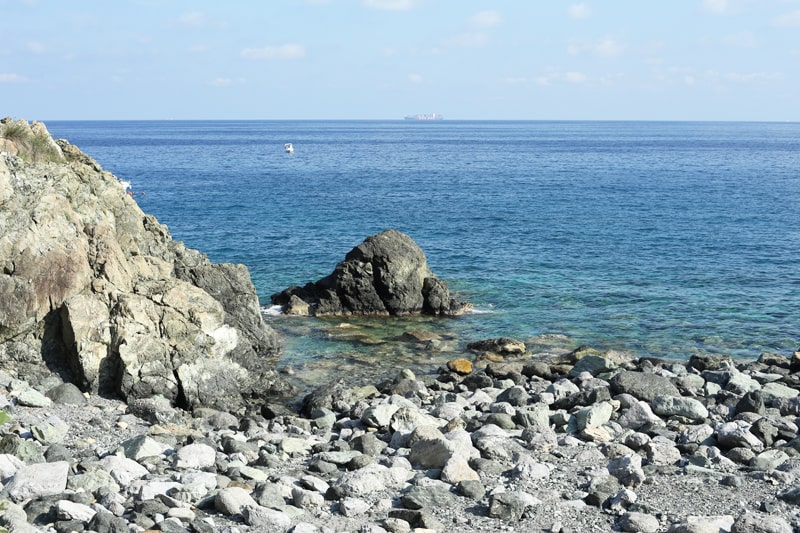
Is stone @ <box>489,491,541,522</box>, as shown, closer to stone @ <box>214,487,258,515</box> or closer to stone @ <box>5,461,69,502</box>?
stone @ <box>214,487,258,515</box>

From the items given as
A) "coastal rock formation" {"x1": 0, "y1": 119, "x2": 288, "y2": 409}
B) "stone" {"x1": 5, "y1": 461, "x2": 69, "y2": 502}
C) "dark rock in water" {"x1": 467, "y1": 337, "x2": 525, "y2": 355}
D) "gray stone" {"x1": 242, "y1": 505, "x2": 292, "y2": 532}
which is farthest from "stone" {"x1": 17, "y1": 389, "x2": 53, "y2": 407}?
"dark rock in water" {"x1": 467, "y1": 337, "x2": 525, "y2": 355}

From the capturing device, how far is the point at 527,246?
169 ft

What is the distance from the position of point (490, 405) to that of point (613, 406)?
124 inches

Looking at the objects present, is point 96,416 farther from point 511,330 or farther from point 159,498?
point 511,330

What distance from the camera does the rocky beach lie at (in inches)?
524

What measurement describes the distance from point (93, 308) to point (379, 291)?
15321mm

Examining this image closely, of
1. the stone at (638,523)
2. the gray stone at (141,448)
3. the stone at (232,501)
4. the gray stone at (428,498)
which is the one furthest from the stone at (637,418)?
the gray stone at (141,448)

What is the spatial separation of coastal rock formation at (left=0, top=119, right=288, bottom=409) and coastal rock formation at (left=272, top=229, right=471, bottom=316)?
9.74 meters

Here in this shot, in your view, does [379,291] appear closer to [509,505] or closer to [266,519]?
[509,505]

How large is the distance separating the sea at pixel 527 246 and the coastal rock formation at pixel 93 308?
3.73 metres

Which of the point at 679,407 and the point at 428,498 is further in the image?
the point at 679,407

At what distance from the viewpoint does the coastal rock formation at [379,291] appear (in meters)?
35.2

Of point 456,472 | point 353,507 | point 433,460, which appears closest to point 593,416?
point 433,460

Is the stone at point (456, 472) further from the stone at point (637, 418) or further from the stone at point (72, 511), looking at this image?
the stone at point (72, 511)
